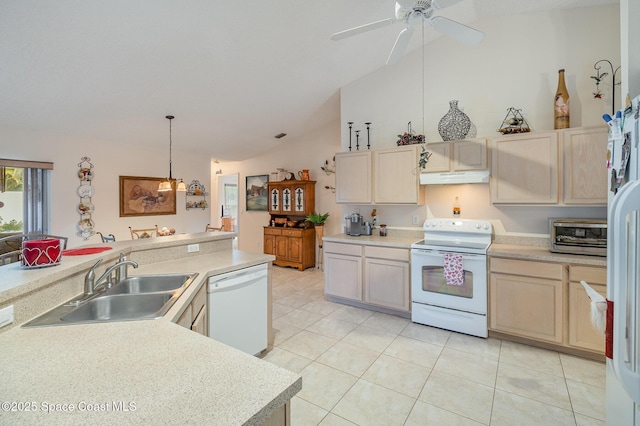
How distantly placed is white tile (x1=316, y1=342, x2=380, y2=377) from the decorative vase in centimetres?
248

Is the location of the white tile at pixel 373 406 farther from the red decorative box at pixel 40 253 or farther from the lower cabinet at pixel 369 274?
the red decorative box at pixel 40 253

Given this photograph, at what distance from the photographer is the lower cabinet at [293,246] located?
5.83m

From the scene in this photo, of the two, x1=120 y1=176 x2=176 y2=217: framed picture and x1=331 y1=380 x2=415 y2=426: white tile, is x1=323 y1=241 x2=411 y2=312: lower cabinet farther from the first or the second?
x1=120 y1=176 x2=176 y2=217: framed picture

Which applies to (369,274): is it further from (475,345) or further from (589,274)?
(589,274)

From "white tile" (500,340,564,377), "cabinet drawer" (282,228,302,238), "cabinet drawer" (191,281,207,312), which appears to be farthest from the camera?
"cabinet drawer" (282,228,302,238)

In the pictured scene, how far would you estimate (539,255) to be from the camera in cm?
272

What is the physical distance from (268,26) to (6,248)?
151 inches

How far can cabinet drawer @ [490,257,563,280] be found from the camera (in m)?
2.64

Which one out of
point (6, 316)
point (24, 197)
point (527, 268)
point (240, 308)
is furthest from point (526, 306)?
point (24, 197)

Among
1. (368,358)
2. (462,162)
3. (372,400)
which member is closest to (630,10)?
(462,162)

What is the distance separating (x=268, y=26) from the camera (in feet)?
9.72

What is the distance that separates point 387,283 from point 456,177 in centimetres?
145

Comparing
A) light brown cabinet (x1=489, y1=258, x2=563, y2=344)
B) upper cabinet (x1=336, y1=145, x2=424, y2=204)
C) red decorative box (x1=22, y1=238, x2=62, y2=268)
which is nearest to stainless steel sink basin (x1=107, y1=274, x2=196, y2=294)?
red decorative box (x1=22, y1=238, x2=62, y2=268)

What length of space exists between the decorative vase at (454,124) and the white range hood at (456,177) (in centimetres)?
44
